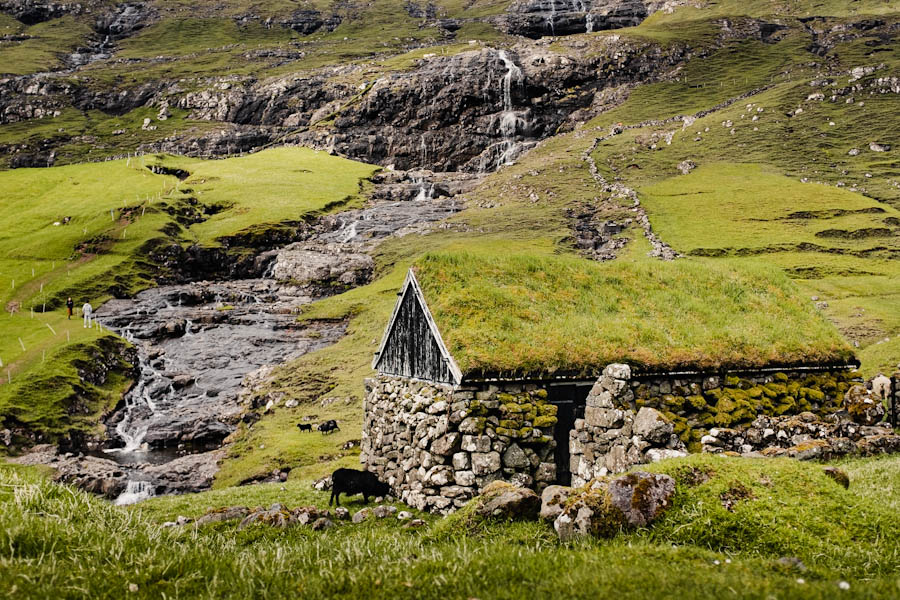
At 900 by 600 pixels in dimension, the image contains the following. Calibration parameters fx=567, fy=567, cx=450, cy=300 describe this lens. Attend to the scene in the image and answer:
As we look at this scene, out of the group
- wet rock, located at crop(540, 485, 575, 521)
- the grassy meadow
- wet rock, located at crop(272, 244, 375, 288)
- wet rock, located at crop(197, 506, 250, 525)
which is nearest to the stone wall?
wet rock, located at crop(197, 506, 250, 525)

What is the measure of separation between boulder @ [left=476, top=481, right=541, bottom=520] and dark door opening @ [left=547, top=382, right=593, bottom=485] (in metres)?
7.96

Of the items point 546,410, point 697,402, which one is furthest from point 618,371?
point 697,402

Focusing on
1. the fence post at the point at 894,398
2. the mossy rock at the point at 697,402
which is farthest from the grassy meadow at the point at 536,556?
the fence post at the point at 894,398

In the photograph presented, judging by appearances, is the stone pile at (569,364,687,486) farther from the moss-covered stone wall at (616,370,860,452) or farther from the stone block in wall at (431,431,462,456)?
the stone block in wall at (431,431,462,456)

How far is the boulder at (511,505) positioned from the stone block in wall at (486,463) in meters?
5.78

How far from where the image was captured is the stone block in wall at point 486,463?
59.4 ft

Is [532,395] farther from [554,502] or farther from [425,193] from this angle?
[425,193]

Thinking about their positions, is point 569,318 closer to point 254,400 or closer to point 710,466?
point 710,466

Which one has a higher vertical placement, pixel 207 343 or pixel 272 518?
pixel 272 518

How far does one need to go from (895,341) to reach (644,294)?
23090 millimetres

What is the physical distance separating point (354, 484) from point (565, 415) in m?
8.15

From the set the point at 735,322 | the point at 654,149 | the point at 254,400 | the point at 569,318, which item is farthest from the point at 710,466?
the point at 654,149

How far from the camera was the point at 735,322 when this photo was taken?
2241 cm

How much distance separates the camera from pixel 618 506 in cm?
1000
